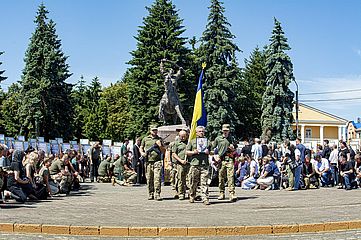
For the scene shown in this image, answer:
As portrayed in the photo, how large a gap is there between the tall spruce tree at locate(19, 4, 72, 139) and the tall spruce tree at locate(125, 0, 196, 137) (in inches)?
316

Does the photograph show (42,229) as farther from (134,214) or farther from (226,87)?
(226,87)

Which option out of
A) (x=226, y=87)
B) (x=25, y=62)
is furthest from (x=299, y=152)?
(x=25, y=62)

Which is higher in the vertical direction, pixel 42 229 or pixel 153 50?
pixel 153 50

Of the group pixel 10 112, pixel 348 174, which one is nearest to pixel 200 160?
pixel 348 174

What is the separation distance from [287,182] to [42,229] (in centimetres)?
1408

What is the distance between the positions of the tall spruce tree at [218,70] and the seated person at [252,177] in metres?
30.6

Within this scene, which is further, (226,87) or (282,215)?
(226,87)

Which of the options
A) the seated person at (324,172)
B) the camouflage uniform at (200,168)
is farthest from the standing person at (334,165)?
the camouflage uniform at (200,168)

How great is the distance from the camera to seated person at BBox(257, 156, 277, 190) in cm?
2234

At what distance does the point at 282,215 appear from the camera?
510 inches

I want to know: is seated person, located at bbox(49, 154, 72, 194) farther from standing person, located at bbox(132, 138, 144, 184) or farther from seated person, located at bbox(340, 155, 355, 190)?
seated person, located at bbox(340, 155, 355, 190)

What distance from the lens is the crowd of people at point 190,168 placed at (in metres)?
15.5

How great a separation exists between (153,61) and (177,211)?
44.2 m

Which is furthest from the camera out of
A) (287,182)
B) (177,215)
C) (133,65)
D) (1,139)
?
(133,65)
